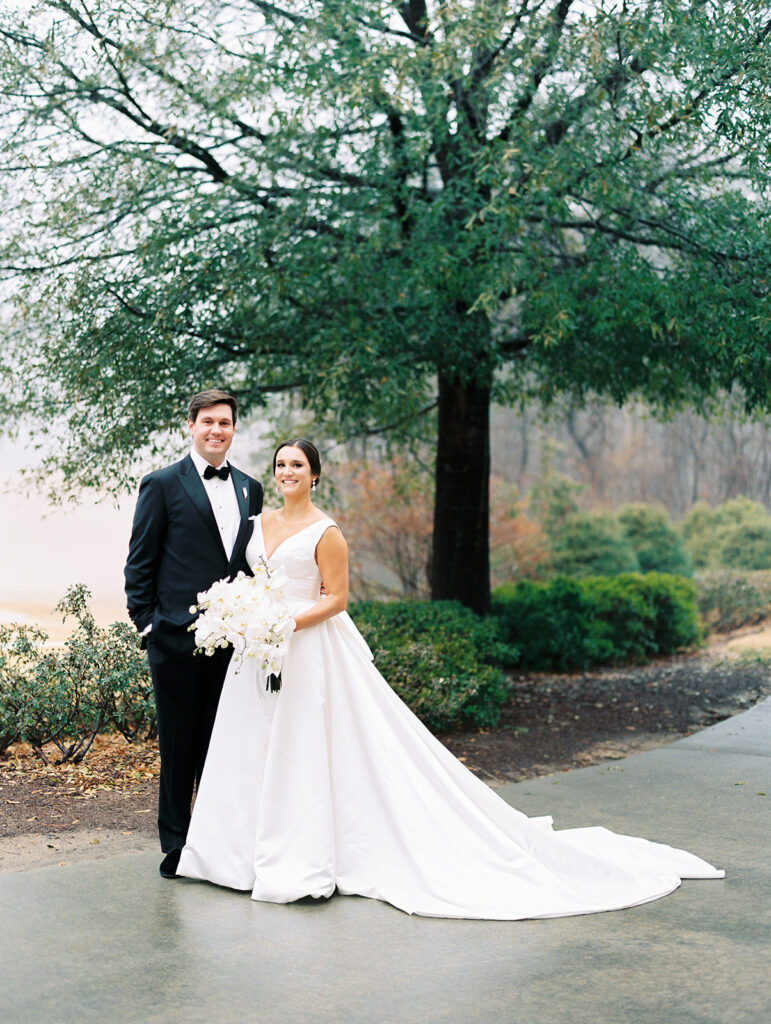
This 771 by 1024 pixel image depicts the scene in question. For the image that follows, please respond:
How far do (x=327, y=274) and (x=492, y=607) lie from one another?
5.53 metres

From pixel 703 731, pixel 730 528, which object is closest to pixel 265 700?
pixel 703 731

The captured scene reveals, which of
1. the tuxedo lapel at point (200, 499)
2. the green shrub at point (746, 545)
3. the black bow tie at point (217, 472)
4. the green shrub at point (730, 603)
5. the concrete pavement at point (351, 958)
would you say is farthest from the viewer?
the green shrub at point (746, 545)

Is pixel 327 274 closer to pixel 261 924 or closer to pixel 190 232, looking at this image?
pixel 190 232

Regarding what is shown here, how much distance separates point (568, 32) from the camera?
8383mm

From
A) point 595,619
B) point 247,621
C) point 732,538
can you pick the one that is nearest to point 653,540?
point 732,538

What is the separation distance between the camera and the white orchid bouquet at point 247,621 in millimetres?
4457

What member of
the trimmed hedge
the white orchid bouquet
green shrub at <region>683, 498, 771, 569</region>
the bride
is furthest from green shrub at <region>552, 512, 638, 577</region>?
the white orchid bouquet

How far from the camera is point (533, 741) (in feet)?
27.1

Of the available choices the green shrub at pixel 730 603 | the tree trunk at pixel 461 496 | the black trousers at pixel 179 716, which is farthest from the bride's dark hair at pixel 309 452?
the green shrub at pixel 730 603

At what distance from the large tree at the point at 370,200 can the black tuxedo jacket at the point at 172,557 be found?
3.36m

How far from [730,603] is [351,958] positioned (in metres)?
15.0

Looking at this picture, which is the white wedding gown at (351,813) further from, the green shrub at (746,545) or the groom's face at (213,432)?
the green shrub at (746,545)

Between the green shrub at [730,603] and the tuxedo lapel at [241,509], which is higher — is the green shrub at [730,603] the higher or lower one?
the lower one

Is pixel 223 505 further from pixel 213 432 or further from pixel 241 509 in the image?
pixel 213 432
